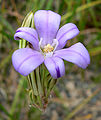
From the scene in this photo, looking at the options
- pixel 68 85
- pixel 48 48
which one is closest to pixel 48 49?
pixel 48 48

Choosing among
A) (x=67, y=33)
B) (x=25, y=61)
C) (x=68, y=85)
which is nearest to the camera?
(x=25, y=61)

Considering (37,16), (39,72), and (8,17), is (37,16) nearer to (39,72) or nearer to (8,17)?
(39,72)

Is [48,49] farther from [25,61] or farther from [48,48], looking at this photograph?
[25,61]

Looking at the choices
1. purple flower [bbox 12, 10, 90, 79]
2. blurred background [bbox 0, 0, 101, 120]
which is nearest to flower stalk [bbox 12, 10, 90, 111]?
purple flower [bbox 12, 10, 90, 79]

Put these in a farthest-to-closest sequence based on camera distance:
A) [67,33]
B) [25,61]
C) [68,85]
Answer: [68,85] < [67,33] < [25,61]

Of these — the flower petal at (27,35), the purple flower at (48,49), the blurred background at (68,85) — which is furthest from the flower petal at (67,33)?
the blurred background at (68,85)

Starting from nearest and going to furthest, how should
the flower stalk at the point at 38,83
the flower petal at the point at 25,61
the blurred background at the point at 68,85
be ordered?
the flower petal at the point at 25,61, the flower stalk at the point at 38,83, the blurred background at the point at 68,85

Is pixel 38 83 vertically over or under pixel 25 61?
under

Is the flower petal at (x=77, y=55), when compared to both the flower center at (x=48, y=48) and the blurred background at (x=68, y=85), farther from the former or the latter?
the blurred background at (x=68, y=85)

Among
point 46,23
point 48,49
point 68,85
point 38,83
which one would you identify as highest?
point 46,23
